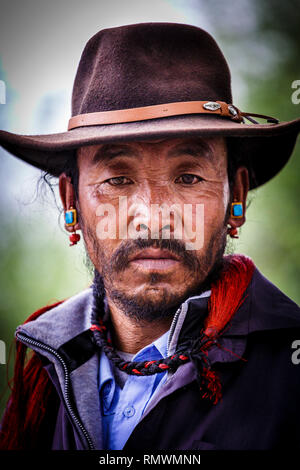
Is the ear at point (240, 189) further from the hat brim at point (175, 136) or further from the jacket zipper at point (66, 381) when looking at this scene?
the jacket zipper at point (66, 381)

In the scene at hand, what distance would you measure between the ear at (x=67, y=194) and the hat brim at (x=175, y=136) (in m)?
0.11

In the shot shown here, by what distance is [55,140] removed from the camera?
62.8 inches

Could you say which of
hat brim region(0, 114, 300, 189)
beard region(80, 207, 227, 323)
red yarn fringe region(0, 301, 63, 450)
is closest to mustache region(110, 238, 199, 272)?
beard region(80, 207, 227, 323)

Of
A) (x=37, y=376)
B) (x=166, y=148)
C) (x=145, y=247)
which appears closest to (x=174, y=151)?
(x=166, y=148)

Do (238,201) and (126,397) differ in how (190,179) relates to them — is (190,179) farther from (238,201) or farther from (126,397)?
(126,397)

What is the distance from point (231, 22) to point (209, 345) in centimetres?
160

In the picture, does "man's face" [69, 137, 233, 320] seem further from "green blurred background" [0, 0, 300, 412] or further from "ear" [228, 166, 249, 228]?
"green blurred background" [0, 0, 300, 412]

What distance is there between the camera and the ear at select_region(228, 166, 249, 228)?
1.79 m

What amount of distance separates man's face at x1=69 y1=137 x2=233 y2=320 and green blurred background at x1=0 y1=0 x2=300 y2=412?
1.78 feet

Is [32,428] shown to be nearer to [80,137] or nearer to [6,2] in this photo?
[80,137]

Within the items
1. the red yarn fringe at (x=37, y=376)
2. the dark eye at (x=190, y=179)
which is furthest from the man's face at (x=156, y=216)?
the red yarn fringe at (x=37, y=376)

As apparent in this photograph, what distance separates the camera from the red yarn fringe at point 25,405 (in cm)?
170

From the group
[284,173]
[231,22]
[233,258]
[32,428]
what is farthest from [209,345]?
[231,22]
